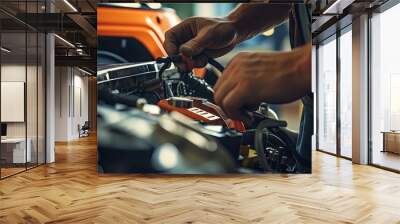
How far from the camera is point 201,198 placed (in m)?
4.84

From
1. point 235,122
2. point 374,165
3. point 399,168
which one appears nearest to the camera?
point 235,122

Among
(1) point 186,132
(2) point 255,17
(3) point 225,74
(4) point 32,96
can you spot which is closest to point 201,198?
(1) point 186,132

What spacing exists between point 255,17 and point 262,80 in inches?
42.9

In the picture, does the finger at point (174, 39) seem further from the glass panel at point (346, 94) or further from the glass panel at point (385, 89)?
the glass panel at point (346, 94)

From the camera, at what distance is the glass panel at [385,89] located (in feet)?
23.6

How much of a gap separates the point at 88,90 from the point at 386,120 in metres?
17.0

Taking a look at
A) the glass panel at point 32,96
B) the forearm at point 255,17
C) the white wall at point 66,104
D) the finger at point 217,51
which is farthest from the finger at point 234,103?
the white wall at point 66,104

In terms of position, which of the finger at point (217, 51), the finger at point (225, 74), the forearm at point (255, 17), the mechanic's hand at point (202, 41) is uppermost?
the forearm at point (255, 17)

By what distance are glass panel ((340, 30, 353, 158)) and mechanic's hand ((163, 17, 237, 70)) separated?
3691mm

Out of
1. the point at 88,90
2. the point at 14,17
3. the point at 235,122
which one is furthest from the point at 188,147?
the point at 88,90

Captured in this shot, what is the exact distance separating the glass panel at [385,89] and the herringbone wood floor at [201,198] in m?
0.73

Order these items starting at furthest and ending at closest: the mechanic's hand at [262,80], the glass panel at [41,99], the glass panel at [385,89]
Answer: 1. the glass panel at [41,99]
2. the glass panel at [385,89]
3. the mechanic's hand at [262,80]

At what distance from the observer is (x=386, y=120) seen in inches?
296

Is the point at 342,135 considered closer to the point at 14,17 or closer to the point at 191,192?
the point at 191,192
